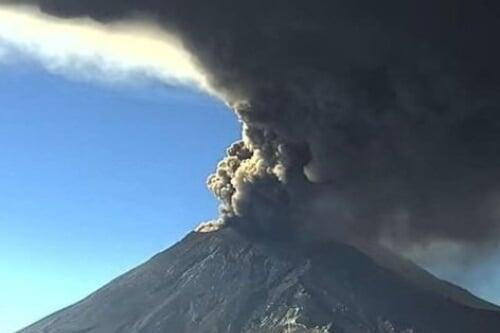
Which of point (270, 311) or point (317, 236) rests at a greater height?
point (317, 236)

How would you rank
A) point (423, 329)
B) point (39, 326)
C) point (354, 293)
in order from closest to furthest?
1. point (423, 329)
2. point (354, 293)
3. point (39, 326)

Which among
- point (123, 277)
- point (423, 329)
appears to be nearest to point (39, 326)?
point (123, 277)

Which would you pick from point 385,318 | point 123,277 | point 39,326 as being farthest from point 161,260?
point 385,318

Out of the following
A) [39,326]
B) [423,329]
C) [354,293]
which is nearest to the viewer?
[423,329]

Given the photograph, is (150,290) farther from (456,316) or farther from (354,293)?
(456,316)

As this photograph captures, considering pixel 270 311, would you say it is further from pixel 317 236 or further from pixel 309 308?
pixel 317 236

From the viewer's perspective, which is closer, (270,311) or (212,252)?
(270,311)
